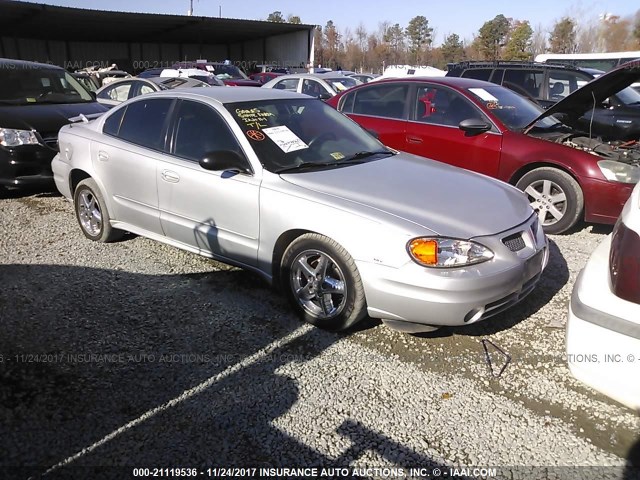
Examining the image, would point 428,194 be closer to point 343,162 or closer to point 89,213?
point 343,162

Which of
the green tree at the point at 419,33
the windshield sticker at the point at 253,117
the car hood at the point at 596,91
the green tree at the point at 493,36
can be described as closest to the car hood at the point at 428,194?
the windshield sticker at the point at 253,117

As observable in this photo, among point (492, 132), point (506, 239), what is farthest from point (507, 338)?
point (492, 132)

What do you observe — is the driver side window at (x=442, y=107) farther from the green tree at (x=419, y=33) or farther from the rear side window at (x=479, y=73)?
the green tree at (x=419, y=33)

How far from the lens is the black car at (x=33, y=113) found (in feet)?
20.1

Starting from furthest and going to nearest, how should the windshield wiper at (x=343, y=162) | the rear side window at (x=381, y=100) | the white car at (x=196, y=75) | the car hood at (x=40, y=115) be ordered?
the white car at (x=196, y=75) → the rear side window at (x=381, y=100) → the car hood at (x=40, y=115) → the windshield wiper at (x=343, y=162)

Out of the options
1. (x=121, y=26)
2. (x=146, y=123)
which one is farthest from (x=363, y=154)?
(x=121, y=26)

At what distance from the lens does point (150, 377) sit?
117 inches

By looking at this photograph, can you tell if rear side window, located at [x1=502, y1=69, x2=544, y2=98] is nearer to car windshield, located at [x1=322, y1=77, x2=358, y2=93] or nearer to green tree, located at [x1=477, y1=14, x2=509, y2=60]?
car windshield, located at [x1=322, y1=77, x2=358, y2=93]

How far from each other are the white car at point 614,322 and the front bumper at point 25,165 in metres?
6.06

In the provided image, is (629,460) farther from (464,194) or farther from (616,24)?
(616,24)

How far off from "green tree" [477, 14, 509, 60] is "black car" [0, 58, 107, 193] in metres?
61.4

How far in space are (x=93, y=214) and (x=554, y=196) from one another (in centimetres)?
462

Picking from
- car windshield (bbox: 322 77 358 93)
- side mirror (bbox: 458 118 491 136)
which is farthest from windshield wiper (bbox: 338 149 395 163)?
car windshield (bbox: 322 77 358 93)

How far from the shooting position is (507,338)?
3.39 metres
